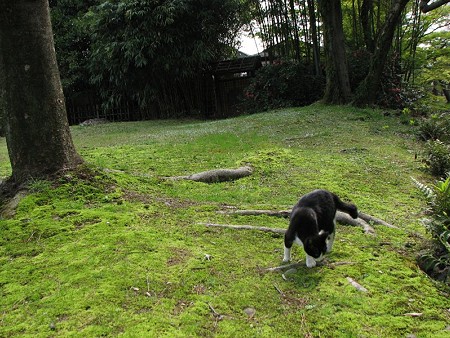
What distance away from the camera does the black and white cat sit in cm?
355

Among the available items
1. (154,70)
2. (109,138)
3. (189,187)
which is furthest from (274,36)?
(189,187)

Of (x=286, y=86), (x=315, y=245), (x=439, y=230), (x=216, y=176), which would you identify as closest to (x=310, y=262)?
(x=315, y=245)

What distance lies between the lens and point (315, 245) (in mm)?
3533

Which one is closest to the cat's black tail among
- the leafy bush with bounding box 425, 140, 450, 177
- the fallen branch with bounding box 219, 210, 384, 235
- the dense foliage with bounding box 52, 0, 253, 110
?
the fallen branch with bounding box 219, 210, 384, 235

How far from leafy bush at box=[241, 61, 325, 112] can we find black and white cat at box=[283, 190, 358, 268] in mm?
15121

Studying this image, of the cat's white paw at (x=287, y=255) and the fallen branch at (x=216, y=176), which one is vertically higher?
the fallen branch at (x=216, y=176)

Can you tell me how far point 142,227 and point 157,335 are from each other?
176 cm

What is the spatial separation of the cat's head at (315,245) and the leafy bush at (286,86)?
15509 millimetres

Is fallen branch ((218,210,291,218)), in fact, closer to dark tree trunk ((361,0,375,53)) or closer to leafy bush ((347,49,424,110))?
leafy bush ((347,49,424,110))

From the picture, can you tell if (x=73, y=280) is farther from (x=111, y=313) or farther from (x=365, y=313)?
(x=365, y=313)

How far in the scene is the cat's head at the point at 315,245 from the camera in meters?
3.51

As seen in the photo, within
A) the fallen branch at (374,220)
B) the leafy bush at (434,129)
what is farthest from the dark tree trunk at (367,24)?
the fallen branch at (374,220)

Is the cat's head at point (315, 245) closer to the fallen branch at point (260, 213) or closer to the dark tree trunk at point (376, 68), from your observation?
the fallen branch at point (260, 213)

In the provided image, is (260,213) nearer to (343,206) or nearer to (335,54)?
(343,206)
